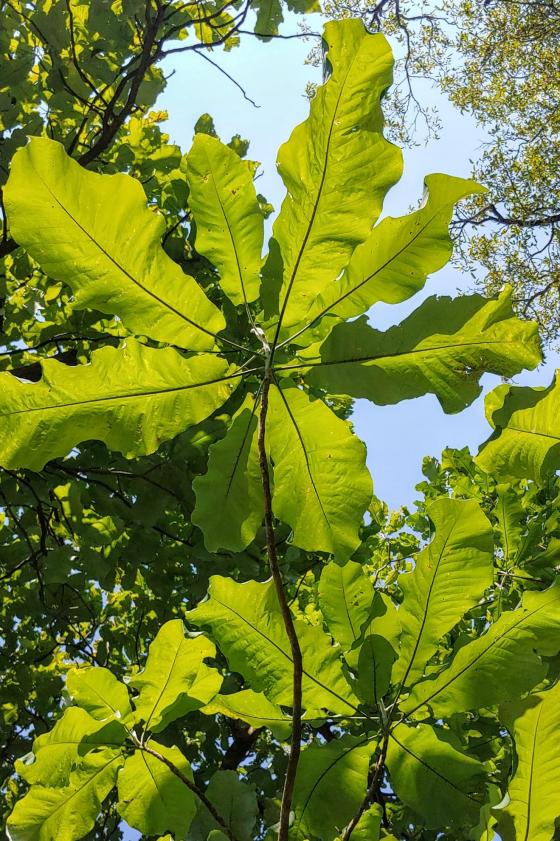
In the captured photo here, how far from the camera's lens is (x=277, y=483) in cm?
103

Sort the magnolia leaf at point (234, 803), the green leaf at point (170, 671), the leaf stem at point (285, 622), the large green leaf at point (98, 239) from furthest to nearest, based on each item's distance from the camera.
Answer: the magnolia leaf at point (234, 803), the green leaf at point (170, 671), the large green leaf at point (98, 239), the leaf stem at point (285, 622)

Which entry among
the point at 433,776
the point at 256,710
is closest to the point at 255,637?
the point at 256,710

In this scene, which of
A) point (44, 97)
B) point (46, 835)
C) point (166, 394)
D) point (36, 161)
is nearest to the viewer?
point (36, 161)

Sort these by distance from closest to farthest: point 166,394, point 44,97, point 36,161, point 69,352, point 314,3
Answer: point 36,161, point 166,394, point 69,352, point 314,3, point 44,97

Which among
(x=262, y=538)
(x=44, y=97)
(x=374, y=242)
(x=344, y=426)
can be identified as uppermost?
(x=44, y=97)

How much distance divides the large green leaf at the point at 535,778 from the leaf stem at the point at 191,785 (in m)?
0.41

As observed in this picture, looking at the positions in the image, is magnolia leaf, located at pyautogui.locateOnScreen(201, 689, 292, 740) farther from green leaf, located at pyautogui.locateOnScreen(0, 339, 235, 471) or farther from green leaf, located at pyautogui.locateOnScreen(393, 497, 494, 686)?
green leaf, located at pyautogui.locateOnScreen(0, 339, 235, 471)

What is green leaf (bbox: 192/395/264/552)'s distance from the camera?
104cm

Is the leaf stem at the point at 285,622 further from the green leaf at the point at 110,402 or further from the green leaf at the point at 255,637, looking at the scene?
the green leaf at the point at 255,637

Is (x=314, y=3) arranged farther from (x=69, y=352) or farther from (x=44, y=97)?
(x=69, y=352)

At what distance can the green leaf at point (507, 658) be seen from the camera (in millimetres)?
1096

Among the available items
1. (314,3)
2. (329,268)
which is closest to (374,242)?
(329,268)

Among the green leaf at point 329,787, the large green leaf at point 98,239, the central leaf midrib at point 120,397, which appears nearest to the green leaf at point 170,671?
the green leaf at point 329,787

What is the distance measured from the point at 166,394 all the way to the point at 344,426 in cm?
25
